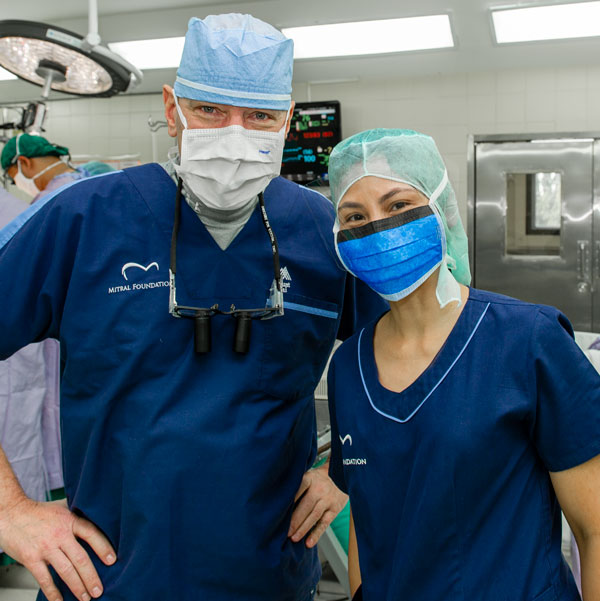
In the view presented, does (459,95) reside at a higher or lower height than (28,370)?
higher

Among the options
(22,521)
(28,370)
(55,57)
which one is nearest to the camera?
(22,521)

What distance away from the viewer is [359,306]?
144 cm

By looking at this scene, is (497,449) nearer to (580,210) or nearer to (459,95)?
(580,210)

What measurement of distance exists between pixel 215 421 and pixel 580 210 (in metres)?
4.04

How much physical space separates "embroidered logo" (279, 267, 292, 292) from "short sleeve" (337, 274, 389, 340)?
0.63 ft

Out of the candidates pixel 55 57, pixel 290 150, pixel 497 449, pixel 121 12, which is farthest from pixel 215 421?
pixel 290 150

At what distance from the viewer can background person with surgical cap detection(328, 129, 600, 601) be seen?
37.4 inches

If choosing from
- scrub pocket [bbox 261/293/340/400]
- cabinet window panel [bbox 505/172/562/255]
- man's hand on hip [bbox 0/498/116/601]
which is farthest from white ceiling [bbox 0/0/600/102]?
man's hand on hip [bbox 0/498/116/601]

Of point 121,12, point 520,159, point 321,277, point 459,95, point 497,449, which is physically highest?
point 121,12

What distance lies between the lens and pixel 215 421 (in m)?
1.13

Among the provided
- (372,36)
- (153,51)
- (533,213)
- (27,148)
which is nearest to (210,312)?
(27,148)

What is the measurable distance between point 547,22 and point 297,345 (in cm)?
327

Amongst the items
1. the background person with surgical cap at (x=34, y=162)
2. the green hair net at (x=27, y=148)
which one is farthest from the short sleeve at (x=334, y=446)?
the green hair net at (x=27, y=148)

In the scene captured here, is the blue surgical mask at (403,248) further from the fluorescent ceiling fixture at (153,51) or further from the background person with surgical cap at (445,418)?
the fluorescent ceiling fixture at (153,51)
